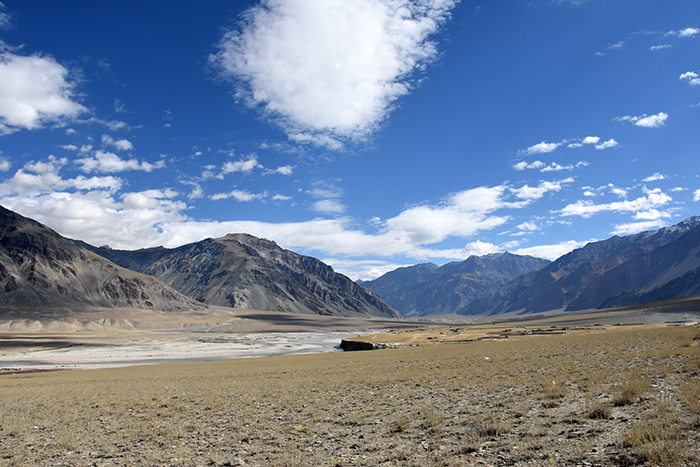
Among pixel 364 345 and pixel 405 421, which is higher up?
pixel 405 421

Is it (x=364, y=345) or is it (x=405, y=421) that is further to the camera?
(x=364, y=345)

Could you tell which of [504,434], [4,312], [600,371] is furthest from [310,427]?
[4,312]

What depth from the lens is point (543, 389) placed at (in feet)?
47.0

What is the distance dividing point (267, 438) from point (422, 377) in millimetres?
11493

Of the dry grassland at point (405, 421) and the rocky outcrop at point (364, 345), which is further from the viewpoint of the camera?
the rocky outcrop at point (364, 345)

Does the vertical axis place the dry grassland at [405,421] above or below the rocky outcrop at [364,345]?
above

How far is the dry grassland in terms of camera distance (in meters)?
8.65

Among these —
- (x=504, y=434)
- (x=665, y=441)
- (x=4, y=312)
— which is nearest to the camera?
(x=665, y=441)

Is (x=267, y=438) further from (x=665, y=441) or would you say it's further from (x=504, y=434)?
(x=665, y=441)

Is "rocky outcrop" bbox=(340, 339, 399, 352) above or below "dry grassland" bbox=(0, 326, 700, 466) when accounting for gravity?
below

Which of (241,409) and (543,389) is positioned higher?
(543,389)

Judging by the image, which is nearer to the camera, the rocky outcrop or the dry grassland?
the dry grassland

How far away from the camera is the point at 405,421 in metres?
11.9

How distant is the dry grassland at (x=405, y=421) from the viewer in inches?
341
